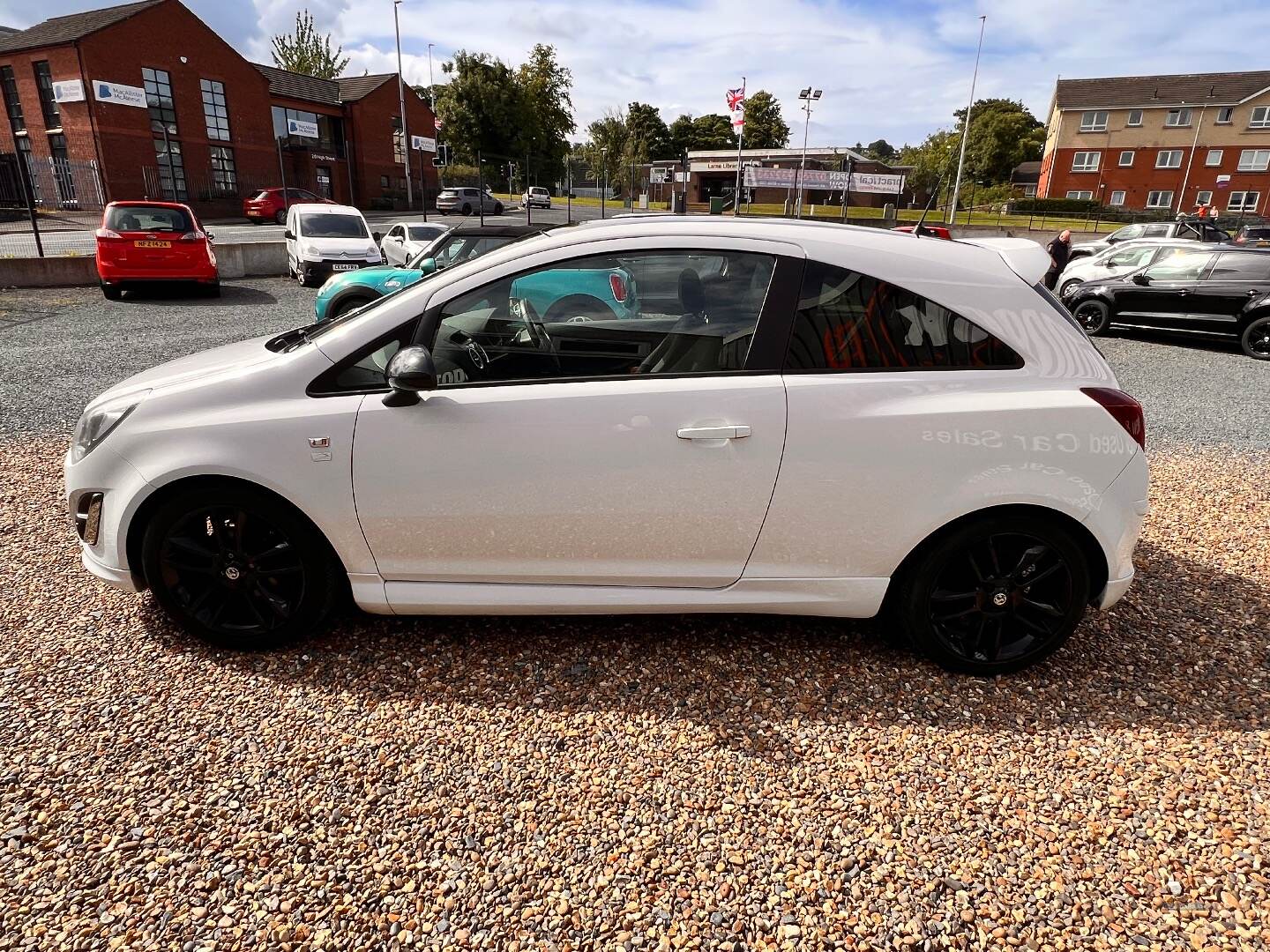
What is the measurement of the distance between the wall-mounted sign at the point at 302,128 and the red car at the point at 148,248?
1416 inches

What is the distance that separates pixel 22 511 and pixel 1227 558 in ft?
23.0

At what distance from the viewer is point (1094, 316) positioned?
12469mm

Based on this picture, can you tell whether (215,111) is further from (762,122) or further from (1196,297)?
(762,122)

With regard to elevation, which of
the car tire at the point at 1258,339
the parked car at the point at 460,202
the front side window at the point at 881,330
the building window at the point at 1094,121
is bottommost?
the car tire at the point at 1258,339

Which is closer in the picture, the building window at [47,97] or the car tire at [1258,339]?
the car tire at [1258,339]

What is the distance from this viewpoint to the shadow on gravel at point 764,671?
9.28ft

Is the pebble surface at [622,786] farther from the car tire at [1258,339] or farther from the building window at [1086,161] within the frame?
the building window at [1086,161]

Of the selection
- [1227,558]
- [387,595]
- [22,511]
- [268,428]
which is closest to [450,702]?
[387,595]

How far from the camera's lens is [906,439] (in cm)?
270

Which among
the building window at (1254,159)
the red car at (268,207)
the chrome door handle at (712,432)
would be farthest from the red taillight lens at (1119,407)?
the building window at (1254,159)

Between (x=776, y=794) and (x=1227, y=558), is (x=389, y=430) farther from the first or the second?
(x=1227, y=558)

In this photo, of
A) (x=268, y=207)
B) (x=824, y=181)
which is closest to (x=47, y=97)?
(x=268, y=207)

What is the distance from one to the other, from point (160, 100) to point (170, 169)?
321 cm

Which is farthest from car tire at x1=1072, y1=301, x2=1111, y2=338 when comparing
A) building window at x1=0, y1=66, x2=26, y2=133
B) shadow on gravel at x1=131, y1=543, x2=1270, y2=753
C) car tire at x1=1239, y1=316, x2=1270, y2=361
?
building window at x1=0, y1=66, x2=26, y2=133
